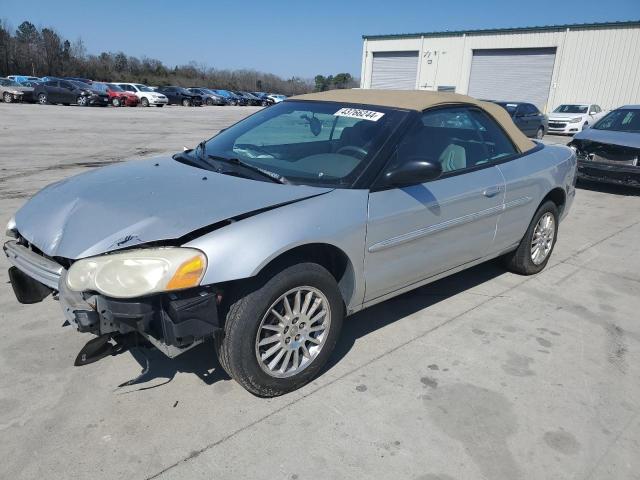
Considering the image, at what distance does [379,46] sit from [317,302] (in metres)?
44.1

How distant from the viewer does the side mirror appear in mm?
3061

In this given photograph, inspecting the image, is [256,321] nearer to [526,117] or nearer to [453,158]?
[453,158]

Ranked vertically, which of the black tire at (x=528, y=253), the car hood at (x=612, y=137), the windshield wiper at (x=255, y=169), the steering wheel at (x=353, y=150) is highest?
the steering wheel at (x=353, y=150)

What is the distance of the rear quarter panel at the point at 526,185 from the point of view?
4117 mm

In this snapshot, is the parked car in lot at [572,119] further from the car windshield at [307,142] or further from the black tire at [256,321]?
the black tire at [256,321]

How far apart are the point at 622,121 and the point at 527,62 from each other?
89.2 ft

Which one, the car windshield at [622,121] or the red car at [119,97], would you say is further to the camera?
the red car at [119,97]

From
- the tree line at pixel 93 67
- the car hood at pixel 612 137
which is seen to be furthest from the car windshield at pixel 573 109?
the tree line at pixel 93 67

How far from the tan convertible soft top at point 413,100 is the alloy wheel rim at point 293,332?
5.05 feet

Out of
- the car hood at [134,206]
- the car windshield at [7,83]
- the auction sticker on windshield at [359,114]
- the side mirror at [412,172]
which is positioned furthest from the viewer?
the car windshield at [7,83]

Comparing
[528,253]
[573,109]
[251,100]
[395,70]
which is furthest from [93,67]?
[528,253]

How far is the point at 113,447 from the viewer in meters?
2.45

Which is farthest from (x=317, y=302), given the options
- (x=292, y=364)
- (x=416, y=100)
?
(x=416, y=100)

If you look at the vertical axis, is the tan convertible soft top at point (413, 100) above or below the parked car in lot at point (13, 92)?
above
